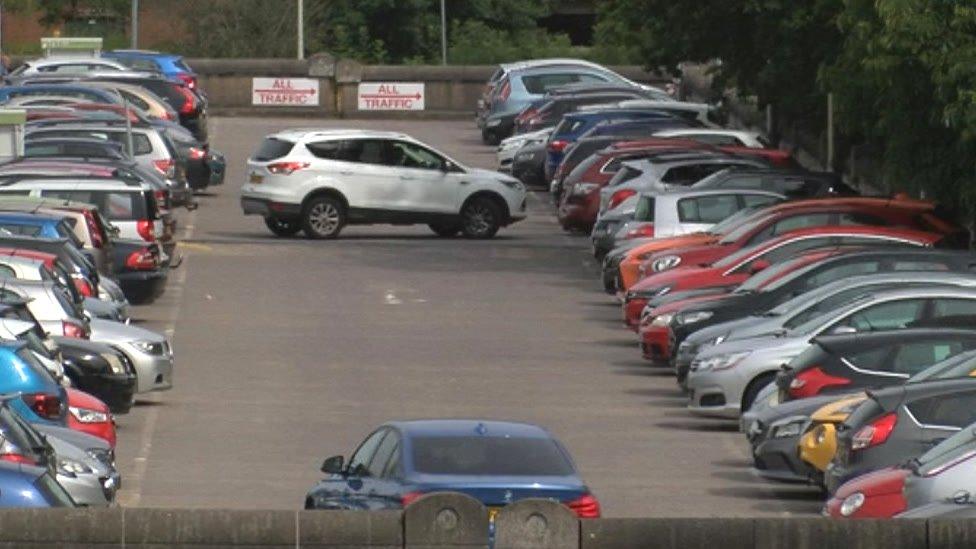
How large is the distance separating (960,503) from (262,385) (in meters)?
13.6

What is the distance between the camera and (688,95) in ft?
218

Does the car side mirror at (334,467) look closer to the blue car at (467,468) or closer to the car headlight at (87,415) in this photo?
the blue car at (467,468)

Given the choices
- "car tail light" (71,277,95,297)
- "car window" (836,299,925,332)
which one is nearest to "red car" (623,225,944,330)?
"car window" (836,299,925,332)

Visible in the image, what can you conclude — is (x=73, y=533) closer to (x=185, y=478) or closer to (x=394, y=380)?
(x=185, y=478)

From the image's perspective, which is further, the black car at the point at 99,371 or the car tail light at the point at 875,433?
the black car at the point at 99,371

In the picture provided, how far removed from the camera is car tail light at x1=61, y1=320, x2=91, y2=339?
26.2 metres

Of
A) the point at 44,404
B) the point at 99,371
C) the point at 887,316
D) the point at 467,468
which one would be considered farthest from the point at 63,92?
the point at 467,468

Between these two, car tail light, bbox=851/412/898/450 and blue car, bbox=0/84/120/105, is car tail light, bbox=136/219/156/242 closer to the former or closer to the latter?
blue car, bbox=0/84/120/105

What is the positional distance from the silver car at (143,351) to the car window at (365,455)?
8229 millimetres

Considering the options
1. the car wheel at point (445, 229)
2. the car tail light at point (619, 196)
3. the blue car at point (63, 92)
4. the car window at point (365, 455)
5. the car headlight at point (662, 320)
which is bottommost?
the car wheel at point (445, 229)

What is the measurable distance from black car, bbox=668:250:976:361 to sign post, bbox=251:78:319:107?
36712 mm

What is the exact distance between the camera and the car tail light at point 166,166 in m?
42.6

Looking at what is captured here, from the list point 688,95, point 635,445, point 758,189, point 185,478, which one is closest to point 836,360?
point 635,445

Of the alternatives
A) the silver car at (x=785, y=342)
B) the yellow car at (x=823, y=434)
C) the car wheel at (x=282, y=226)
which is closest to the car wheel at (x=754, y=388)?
the silver car at (x=785, y=342)
